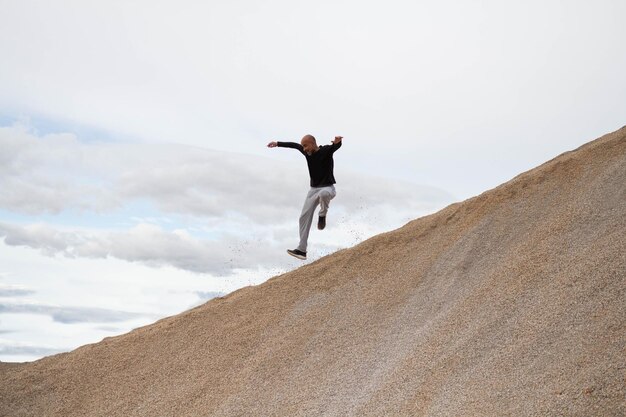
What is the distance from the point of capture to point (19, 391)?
13.0 metres

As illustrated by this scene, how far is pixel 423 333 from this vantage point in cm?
981

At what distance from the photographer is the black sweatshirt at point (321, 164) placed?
12820 millimetres

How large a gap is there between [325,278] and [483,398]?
5354 mm

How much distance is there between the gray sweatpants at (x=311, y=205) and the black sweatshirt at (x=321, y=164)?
0.41 feet

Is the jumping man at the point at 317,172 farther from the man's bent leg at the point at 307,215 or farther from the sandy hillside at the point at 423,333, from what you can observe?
the sandy hillside at the point at 423,333

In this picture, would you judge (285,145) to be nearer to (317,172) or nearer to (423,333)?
(317,172)

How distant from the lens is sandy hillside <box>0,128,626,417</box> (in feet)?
26.2

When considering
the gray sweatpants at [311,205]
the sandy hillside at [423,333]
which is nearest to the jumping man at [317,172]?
the gray sweatpants at [311,205]

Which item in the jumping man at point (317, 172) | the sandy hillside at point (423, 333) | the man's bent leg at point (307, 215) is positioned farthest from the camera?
the man's bent leg at point (307, 215)

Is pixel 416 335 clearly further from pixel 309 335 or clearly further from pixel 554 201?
pixel 554 201

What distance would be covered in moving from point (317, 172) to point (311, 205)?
0.62 metres

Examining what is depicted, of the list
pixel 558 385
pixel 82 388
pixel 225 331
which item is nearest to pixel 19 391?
pixel 82 388

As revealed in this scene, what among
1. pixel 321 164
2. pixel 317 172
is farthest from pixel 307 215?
pixel 321 164

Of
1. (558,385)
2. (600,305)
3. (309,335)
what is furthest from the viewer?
(309,335)
